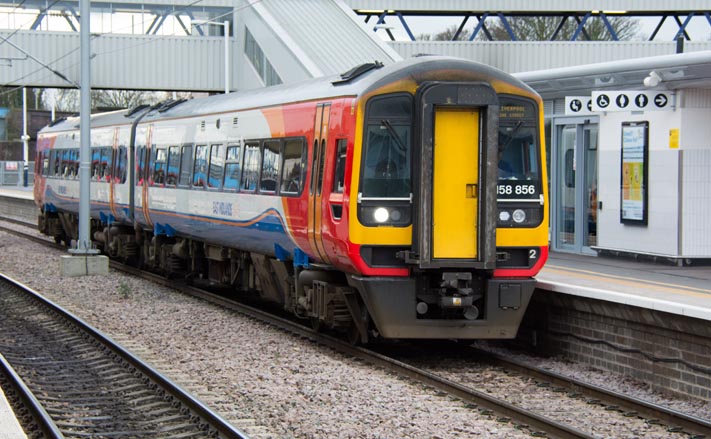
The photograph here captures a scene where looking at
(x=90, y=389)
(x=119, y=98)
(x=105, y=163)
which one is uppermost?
(x=119, y=98)

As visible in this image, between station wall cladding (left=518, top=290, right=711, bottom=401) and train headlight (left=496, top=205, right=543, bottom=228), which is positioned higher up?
train headlight (left=496, top=205, right=543, bottom=228)

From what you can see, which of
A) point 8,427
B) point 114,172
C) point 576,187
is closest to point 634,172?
point 576,187

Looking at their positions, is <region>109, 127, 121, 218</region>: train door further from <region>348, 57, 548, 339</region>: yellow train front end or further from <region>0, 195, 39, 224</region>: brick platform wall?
<region>0, 195, 39, 224</region>: brick platform wall

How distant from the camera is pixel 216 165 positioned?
15.5 meters

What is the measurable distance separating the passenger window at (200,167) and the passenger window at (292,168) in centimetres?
342

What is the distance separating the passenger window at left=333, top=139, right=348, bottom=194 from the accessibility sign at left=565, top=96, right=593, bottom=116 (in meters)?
6.28

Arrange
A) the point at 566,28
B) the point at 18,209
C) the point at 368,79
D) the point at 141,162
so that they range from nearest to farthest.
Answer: the point at 368,79, the point at 141,162, the point at 18,209, the point at 566,28

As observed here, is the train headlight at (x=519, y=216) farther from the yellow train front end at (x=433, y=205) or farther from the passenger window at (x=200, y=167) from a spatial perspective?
the passenger window at (x=200, y=167)

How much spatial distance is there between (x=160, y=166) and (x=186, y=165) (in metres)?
1.61

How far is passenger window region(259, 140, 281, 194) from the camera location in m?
13.1

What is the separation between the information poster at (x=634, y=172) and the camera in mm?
15594

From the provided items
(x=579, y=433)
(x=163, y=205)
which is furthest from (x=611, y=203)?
(x=579, y=433)

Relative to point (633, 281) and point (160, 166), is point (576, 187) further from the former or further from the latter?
point (160, 166)

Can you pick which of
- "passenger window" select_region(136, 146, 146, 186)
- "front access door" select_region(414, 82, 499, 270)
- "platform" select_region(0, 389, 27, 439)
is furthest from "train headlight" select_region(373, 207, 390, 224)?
"passenger window" select_region(136, 146, 146, 186)
